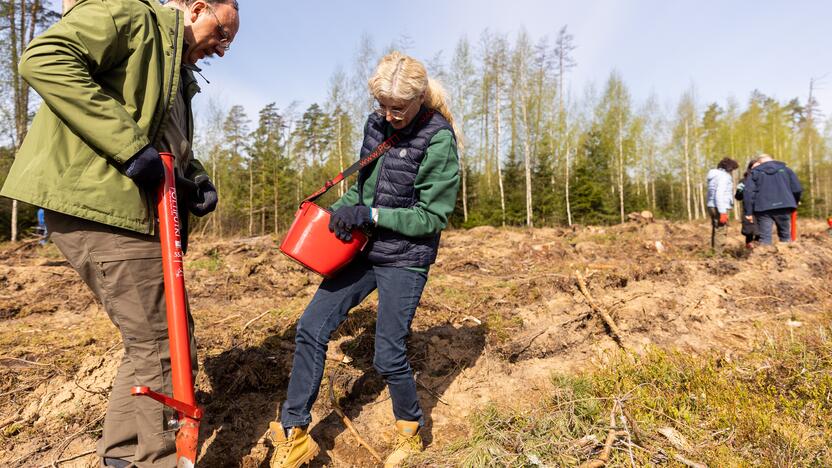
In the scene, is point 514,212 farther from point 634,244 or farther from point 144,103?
point 144,103

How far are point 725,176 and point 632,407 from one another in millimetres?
7550

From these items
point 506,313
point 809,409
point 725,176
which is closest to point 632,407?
point 809,409

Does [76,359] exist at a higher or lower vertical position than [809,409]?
higher

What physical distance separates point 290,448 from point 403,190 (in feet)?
4.45

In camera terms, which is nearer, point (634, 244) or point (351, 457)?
point (351, 457)

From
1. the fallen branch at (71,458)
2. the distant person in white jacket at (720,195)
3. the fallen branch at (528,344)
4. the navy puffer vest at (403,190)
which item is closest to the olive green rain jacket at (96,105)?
the navy puffer vest at (403,190)

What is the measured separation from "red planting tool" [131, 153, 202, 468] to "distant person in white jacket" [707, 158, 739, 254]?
8909mm

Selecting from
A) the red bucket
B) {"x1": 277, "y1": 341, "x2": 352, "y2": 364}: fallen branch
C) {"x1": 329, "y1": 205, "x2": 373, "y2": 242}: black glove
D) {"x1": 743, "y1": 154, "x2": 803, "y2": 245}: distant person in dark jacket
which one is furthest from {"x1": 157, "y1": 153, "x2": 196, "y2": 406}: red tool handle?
{"x1": 743, "y1": 154, "x2": 803, "y2": 245}: distant person in dark jacket

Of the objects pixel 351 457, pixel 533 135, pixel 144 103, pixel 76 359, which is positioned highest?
pixel 533 135

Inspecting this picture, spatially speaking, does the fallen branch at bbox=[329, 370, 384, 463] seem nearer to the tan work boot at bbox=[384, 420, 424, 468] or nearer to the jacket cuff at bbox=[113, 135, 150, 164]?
the tan work boot at bbox=[384, 420, 424, 468]

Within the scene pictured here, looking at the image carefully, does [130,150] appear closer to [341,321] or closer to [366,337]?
[341,321]

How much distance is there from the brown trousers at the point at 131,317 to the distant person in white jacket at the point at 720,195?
8.99 metres

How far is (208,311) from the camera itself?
489cm

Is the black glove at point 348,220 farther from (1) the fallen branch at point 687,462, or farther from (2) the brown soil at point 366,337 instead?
(1) the fallen branch at point 687,462
